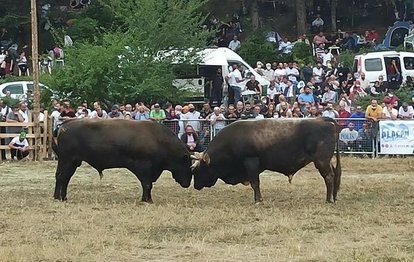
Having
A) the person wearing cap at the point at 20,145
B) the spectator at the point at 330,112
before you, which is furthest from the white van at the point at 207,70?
the person wearing cap at the point at 20,145

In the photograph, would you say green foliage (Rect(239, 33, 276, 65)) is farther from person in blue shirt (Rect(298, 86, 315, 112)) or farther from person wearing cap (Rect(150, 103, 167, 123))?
person wearing cap (Rect(150, 103, 167, 123))

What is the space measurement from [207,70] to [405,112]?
899 centimetres

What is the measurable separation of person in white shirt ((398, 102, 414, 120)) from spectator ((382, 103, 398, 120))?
0.44ft

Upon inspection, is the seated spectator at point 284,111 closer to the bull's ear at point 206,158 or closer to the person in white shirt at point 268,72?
the person in white shirt at point 268,72

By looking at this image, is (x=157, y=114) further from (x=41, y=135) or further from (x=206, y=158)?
(x=206, y=158)

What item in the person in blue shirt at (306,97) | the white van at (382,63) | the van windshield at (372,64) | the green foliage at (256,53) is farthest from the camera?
the green foliage at (256,53)

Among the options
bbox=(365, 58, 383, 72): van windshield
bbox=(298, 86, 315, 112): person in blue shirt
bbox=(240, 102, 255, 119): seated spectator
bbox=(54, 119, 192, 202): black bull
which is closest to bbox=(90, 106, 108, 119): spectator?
bbox=(240, 102, 255, 119): seated spectator

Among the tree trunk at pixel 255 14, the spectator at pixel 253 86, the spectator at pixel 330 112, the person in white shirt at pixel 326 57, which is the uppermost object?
the tree trunk at pixel 255 14

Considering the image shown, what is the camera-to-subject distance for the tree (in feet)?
92.6

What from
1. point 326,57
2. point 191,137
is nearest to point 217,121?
point 191,137

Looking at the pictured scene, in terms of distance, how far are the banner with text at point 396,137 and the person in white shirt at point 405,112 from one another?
77cm

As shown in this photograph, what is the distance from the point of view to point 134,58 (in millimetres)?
29156

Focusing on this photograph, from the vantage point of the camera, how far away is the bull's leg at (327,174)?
1642 cm

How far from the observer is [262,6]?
4706 cm
